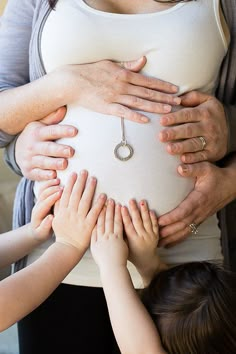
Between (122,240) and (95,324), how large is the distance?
288 millimetres

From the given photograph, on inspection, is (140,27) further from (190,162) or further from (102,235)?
(102,235)

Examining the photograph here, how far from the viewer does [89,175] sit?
0.98 m

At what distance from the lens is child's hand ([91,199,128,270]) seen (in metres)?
0.94

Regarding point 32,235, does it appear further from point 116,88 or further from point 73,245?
point 116,88

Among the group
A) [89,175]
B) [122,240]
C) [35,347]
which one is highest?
[89,175]

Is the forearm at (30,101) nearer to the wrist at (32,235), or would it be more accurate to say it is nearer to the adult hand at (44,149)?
the adult hand at (44,149)

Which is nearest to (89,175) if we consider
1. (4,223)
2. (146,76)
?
(146,76)

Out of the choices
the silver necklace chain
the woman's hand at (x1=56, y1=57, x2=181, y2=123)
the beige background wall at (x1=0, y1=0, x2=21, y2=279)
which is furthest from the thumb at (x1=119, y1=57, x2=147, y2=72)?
the beige background wall at (x1=0, y1=0, x2=21, y2=279)

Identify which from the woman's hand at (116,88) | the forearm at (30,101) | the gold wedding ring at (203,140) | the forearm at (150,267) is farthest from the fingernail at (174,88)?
the forearm at (150,267)

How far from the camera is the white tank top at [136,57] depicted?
38.5 inches

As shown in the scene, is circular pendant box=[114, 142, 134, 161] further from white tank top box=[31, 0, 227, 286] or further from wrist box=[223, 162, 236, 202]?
wrist box=[223, 162, 236, 202]

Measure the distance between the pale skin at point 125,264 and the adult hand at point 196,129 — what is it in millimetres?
131

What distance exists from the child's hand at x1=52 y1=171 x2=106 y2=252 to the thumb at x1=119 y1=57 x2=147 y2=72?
0.22m

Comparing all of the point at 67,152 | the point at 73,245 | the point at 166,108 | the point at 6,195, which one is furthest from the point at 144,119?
the point at 6,195
